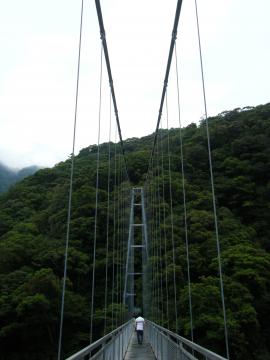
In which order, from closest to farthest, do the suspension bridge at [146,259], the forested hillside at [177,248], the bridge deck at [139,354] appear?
the bridge deck at [139,354], the suspension bridge at [146,259], the forested hillside at [177,248]

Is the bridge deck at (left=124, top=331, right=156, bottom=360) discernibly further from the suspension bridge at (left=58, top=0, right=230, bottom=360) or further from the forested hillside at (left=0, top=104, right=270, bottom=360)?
the forested hillside at (left=0, top=104, right=270, bottom=360)

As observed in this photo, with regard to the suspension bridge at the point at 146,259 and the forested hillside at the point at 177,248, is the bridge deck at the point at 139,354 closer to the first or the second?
the suspension bridge at the point at 146,259

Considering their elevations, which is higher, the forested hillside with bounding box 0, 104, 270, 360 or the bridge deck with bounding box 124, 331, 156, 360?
the forested hillside with bounding box 0, 104, 270, 360

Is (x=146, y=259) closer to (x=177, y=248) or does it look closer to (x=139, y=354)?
(x=177, y=248)

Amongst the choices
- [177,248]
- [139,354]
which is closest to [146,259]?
[177,248]

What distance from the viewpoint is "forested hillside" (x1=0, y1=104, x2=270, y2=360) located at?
1267 cm

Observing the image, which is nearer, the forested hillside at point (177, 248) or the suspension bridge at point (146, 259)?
the suspension bridge at point (146, 259)

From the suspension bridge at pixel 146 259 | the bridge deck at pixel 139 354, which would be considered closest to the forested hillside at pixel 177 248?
the suspension bridge at pixel 146 259

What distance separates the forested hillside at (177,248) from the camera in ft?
41.6

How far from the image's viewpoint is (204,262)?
14930 mm

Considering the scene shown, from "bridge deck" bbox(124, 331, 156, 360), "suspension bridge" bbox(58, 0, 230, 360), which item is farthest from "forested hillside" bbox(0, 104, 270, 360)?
"bridge deck" bbox(124, 331, 156, 360)

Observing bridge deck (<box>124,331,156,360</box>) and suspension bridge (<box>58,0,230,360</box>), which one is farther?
suspension bridge (<box>58,0,230,360</box>)

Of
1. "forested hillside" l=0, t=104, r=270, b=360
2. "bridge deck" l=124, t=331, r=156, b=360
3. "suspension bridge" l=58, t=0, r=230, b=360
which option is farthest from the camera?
"forested hillside" l=0, t=104, r=270, b=360

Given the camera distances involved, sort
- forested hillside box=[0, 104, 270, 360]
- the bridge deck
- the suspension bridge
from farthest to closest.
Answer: forested hillside box=[0, 104, 270, 360]
the suspension bridge
the bridge deck
